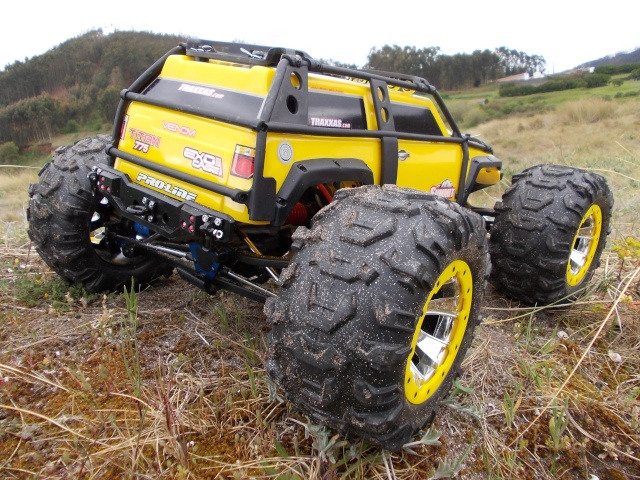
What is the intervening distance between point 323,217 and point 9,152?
27.5 m

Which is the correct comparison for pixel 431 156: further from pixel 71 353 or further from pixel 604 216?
pixel 71 353

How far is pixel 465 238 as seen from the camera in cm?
244

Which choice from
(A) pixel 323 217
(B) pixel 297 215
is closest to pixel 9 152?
(B) pixel 297 215

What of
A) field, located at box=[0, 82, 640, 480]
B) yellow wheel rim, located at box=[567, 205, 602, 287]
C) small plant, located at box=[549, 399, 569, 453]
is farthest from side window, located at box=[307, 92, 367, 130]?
yellow wheel rim, located at box=[567, 205, 602, 287]

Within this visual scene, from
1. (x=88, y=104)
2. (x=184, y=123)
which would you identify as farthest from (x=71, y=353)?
(x=88, y=104)

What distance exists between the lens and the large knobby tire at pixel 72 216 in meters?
3.36

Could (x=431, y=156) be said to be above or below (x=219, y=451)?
above

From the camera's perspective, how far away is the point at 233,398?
2.74 m

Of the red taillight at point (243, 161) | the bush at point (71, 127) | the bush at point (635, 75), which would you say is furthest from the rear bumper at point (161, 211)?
the bush at point (635, 75)

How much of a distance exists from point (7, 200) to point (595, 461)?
18512 millimetres

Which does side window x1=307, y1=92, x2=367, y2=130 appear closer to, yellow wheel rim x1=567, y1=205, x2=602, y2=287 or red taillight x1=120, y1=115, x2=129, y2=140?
red taillight x1=120, y1=115, x2=129, y2=140

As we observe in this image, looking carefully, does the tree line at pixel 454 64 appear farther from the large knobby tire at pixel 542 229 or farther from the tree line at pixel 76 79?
the large knobby tire at pixel 542 229

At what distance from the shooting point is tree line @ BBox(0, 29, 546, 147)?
26.4m

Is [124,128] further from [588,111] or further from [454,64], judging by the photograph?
[454,64]
